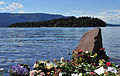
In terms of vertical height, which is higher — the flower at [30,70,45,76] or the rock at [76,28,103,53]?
the rock at [76,28,103,53]

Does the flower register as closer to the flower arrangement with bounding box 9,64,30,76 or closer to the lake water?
the flower arrangement with bounding box 9,64,30,76

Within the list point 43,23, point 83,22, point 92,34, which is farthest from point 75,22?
point 92,34

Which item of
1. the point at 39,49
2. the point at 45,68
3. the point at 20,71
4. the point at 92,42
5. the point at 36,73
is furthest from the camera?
the point at 39,49

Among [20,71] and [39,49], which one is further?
[39,49]

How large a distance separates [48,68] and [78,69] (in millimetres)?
1120

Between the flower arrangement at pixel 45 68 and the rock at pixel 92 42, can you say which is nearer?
the flower arrangement at pixel 45 68

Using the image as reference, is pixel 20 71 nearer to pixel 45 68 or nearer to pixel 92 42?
pixel 45 68

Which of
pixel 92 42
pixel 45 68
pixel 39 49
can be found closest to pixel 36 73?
pixel 45 68

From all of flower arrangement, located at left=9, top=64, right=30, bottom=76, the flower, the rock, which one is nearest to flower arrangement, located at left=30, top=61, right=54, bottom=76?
the flower

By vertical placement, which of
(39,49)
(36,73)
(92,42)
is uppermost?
(92,42)

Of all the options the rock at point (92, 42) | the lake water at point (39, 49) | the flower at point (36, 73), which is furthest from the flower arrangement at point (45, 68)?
the rock at point (92, 42)

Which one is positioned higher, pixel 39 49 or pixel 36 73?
pixel 36 73

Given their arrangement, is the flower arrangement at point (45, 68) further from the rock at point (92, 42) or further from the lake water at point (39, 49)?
the rock at point (92, 42)

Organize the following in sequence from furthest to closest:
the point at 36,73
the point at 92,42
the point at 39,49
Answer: the point at 39,49 → the point at 92,42 → the point at 36,73
